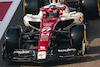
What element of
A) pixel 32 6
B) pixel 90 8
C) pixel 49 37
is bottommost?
pixel 49 37

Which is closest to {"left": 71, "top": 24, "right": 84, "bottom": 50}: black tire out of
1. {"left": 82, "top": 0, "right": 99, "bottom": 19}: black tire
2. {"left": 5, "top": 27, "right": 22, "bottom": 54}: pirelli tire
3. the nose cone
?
the nose cone

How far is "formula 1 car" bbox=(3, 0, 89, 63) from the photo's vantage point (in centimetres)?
989

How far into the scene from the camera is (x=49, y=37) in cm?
1018

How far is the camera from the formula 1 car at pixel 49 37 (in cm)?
989

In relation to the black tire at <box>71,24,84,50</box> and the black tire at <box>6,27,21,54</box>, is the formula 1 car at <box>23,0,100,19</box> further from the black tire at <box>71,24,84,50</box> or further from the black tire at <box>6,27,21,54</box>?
the black tire at <box>71,24,84,50</box>

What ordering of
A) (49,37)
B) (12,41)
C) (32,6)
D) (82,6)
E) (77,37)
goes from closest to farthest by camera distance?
(49,37)
(77,37)
(12,41)
(32,6)
(82,6)

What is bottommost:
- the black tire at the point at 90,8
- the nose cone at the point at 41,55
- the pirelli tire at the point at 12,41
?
the nose cone at the point at 41,55

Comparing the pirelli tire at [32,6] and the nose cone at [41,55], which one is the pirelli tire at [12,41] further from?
the pirelli tire at [32,6]

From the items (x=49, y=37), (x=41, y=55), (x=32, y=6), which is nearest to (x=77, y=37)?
(x=49, y=37)

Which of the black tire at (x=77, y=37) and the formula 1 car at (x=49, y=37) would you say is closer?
the formula 1 car at (x=49, y=37)

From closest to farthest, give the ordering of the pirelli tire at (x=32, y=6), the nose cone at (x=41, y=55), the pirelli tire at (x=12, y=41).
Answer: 1. the nose cone at (x=41, y=55)
2. the pirelli tire at (x=12, y=41)
3. the pirelli tire at (x=32, y=6)

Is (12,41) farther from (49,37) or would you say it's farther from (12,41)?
(49,37)

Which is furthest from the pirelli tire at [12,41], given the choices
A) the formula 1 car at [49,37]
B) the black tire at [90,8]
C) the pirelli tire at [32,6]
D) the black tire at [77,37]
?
the black tire at [90,8]

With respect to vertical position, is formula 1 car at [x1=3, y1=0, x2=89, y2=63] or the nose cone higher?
formula 1 car at [x1=3, y1=0, x2=89, y2=63]
